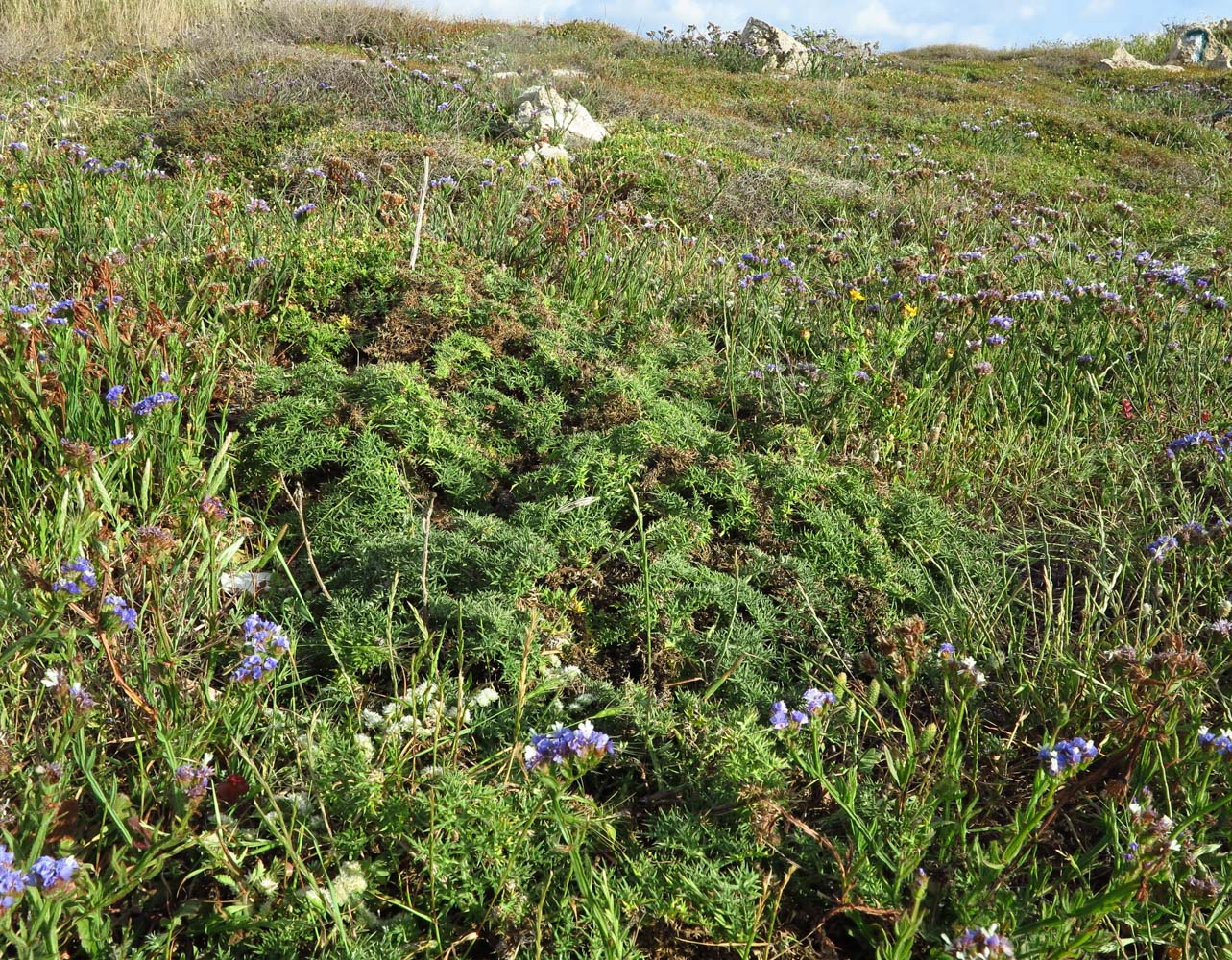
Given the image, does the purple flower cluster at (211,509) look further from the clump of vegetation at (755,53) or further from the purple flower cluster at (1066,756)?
the clump of vegetation at (755,53)

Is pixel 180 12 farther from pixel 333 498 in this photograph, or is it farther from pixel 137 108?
pixel 333 498

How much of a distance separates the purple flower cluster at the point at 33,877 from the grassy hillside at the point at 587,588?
A: 0.6 inches

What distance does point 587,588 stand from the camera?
232 centimetres

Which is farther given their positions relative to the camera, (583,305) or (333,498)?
(583,305)

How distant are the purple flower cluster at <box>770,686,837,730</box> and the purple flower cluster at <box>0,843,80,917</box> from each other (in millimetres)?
1107

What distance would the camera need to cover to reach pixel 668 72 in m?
14.0

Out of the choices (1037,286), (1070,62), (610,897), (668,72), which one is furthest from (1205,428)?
(1070,62)

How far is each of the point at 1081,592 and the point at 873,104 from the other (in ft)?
39.0

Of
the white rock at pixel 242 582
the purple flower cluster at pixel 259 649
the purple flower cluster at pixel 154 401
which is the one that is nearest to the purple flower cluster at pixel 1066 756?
the purple flower cluster at pixel 259 649

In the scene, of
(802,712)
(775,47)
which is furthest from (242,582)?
(775,47)

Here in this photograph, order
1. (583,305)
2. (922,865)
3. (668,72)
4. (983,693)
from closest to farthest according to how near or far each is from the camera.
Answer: (922,865)
(983,693)
(583,305)
(668,72)

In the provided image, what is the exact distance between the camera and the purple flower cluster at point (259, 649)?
1523mm

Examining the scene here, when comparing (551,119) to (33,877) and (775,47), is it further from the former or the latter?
(775,47)

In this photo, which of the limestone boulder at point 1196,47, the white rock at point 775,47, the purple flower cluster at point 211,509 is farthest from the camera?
the limestone boulder at point 1196,47
